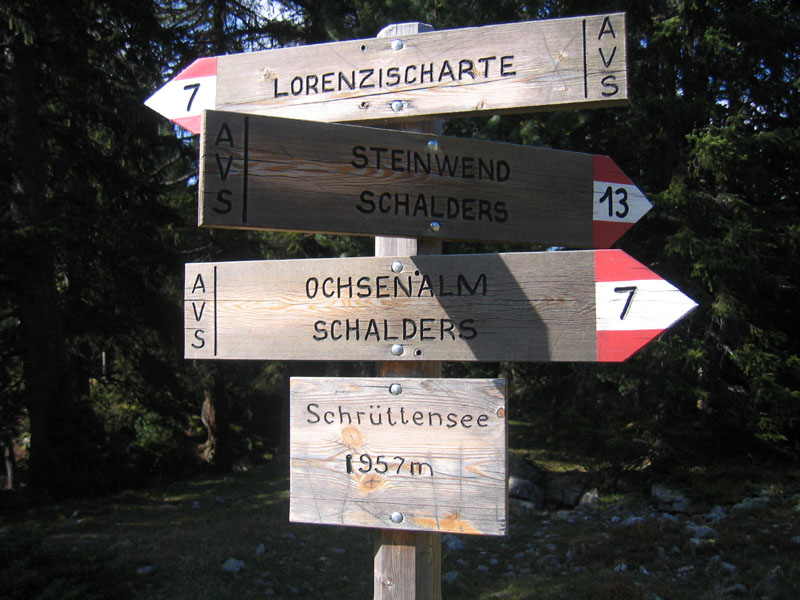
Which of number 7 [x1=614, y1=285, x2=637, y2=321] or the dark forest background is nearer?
number 7 [x1=614, y1=285, x2=637, y2=321]

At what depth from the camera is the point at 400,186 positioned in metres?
2.31

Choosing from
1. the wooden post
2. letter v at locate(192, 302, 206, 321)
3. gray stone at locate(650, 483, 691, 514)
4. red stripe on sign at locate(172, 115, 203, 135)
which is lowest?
gray stone at locate(650, 483, 691, 514)

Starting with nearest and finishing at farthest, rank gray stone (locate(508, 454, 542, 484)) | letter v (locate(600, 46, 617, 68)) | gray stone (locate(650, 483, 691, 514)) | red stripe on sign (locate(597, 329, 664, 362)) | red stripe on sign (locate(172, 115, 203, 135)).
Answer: red stripe on sign (locate(597, 329, 664, 362)), letter v (locate(600, 46, 617, 68)), red stripe on sign (locate(172, 115, 203, 135)), gray stone (locate(650, 483, 691, 514)), gray stone (locate(508, 454, 542, 484))

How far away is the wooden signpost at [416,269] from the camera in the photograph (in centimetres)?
220

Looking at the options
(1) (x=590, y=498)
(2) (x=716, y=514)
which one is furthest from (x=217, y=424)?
(2) (x=716, y=514)

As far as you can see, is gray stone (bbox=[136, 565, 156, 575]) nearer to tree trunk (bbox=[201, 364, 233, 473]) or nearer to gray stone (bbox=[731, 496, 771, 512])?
gray stone (bbox=[731, 496, 771, 512])

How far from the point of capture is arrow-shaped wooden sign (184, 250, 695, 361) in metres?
2.17

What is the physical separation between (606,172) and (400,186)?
739 millimetres

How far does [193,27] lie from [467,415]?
52.7ft

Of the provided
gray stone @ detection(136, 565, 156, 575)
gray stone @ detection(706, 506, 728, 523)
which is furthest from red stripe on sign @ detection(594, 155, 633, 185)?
gray stone @ detection(706, 506, 728, 523)

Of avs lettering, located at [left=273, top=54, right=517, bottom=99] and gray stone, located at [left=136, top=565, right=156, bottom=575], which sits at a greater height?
avs lettering, located at [left=273, top=54, right=517, bottom=99]

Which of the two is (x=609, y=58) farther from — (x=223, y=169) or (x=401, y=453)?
(x=401, y=453)

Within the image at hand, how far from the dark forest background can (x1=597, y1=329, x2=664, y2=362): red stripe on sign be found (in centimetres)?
857

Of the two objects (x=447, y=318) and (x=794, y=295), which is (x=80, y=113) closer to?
(x=447, y=318)
